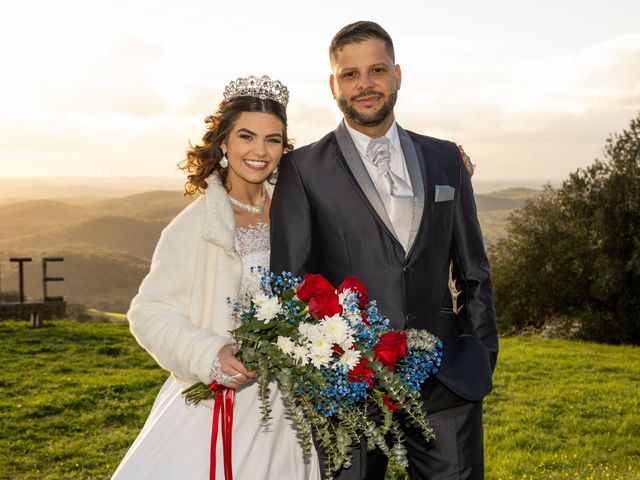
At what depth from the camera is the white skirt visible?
3826 millimetres

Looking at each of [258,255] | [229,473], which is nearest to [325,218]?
[258,255]

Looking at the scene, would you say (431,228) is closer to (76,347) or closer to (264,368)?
(264,368)

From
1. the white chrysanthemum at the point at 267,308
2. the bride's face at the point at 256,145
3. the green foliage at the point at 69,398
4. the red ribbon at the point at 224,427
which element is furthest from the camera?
the green foliage at the point at 69,398

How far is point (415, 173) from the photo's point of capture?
157 inches

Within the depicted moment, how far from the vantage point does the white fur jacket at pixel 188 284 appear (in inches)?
148

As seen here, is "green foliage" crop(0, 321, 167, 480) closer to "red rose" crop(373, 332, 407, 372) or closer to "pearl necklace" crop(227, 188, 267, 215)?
"pearl necklace" crop(227, 188, 267, 215)

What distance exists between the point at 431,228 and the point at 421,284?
0.30 metres

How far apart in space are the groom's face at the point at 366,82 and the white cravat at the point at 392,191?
0.48 feet

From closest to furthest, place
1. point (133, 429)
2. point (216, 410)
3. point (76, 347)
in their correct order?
point (216, 410) < point (133, 429) < point (76, 347)

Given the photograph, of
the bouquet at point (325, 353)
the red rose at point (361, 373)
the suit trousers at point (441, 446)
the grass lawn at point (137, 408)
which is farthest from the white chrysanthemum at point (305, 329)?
the grass lawn at point (137, 408)

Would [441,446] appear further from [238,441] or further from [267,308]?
[267,308]

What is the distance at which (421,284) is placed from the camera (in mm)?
3902

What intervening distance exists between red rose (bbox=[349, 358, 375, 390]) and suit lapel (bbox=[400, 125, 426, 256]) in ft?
3.01

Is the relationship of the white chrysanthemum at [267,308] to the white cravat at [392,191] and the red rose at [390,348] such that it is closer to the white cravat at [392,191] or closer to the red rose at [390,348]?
the red rose at [390,348]
